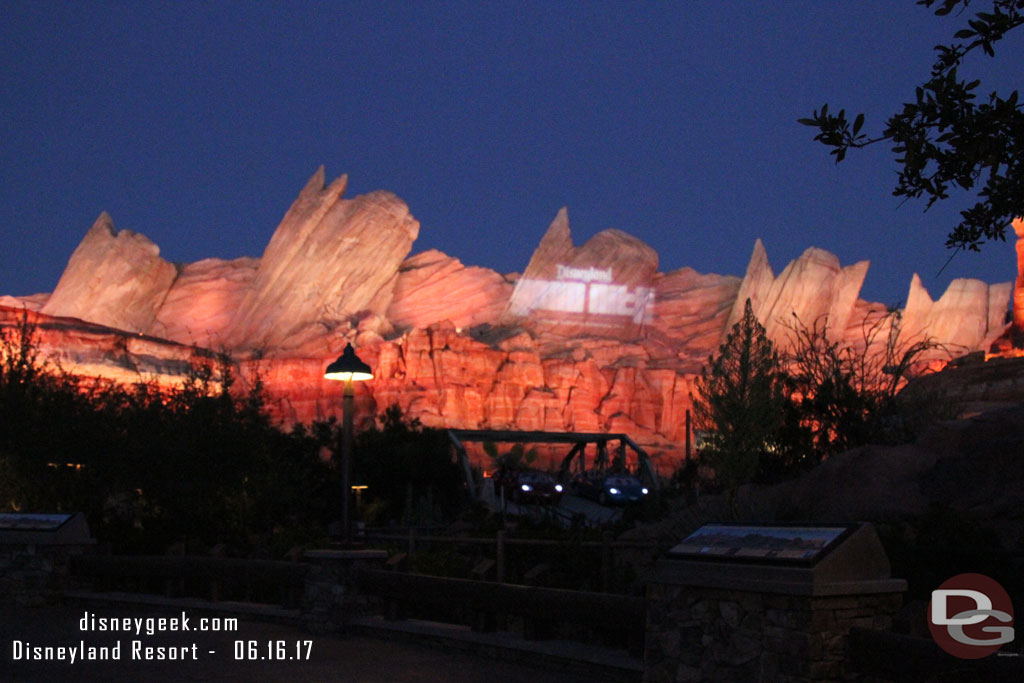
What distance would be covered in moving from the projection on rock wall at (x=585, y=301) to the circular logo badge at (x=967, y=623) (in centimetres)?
9557

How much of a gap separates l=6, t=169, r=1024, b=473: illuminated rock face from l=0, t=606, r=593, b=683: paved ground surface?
212 feet

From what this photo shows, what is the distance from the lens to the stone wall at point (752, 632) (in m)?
6.92

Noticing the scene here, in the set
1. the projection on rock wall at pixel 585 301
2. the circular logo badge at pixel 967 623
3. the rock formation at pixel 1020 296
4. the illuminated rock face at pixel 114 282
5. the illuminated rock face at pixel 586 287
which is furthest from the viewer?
the illuminated rock face at pixel 114 282

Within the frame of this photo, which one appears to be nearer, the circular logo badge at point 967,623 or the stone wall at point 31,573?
the circular logo badge at point 967,623

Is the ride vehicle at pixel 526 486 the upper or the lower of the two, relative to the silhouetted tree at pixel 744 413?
lower

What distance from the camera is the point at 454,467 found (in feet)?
Result: 135

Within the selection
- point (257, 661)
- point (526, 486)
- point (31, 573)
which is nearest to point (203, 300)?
point (526, 486)

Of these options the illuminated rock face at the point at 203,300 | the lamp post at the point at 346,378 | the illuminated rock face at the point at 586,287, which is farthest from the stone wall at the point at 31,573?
the illuminated rock face at the point at 203,300

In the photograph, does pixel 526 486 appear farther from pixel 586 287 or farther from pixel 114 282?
pixel 114 282

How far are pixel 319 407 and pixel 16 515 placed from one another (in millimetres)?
68043

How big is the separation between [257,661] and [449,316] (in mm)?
98099

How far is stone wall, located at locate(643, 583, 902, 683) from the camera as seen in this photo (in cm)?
692

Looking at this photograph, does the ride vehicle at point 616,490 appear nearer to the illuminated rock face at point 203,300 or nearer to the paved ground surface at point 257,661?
the paved ground surface at point 257,661

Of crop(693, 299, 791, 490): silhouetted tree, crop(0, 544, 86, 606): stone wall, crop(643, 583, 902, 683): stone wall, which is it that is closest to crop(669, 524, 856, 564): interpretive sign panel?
crop(643, 583, 902, 683): stone wall
